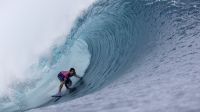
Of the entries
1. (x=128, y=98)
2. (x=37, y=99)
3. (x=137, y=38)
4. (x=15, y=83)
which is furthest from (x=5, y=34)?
(x=128, y=98)

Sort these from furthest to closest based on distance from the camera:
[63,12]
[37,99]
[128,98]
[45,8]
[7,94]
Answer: [45,8], [63,12], [7,94], [37,99], [128,98]

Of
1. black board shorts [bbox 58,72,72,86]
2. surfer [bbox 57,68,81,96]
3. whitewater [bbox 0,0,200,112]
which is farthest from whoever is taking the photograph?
black board shorts [bbox 58,72,72,86]

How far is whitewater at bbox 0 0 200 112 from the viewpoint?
5547mm

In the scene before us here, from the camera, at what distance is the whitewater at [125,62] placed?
5547 millimetres

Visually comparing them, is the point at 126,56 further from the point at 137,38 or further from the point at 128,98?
the point at 128,98

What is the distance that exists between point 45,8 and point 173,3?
9879 mm

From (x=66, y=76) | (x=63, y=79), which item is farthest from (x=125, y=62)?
(x=63, y=79)

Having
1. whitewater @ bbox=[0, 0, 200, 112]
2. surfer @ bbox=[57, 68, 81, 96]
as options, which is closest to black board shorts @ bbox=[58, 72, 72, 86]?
surfer @ bbox=[57, 68, 81, 96]

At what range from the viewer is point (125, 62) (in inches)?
444

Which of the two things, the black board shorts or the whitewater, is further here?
the black board shorts

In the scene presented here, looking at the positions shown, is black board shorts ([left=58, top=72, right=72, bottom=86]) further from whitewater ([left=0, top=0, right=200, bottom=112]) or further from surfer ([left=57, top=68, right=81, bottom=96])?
whitewater ([left=0, top=0, right=200, bottom=112])

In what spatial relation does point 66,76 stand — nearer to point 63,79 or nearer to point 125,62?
point 63,79

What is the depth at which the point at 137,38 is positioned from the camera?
1235cm

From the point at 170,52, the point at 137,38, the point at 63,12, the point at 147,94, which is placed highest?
the point at 63,12
